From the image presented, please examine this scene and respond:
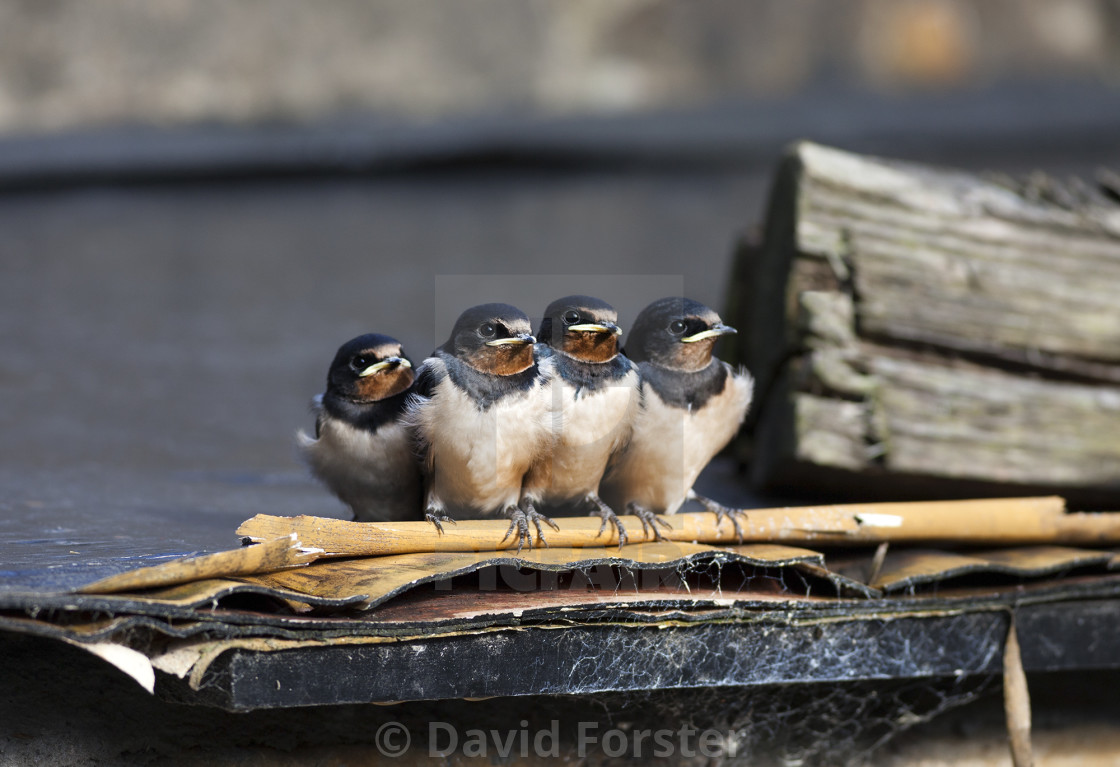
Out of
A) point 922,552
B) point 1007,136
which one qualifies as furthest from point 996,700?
point 1007,136

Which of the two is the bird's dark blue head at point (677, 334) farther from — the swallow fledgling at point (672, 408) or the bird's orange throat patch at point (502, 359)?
the bird's orange throat patch at point (502, 359)

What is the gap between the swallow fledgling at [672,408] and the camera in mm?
2115

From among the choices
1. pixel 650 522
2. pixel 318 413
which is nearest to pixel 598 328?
pixel 650 522

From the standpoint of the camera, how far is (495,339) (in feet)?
6.19

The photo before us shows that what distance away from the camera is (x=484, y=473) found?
6.31 feet

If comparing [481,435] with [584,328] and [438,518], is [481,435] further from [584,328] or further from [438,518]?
[584,328]

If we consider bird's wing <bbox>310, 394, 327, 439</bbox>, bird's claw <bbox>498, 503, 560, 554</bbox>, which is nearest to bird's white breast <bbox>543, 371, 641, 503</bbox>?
bird's claw <bbox>498, 503, 560, 554</bbox>

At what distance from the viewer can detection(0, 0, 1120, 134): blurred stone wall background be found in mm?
8383

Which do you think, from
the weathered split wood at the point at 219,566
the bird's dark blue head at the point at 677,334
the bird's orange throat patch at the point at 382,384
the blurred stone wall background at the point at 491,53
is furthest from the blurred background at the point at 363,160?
the weathered split wood at the point at 219,566

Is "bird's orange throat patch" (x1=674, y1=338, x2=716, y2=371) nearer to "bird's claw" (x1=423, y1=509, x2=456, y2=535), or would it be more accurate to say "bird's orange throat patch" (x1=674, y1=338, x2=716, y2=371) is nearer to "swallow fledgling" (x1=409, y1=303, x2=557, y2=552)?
"swallow fledgling" (x1=409, y1=303, x2=557, y2=552)

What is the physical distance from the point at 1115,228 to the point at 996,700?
127cm

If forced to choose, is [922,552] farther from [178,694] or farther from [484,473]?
[178,694]

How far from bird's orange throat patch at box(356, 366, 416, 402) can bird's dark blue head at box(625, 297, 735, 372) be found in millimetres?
478

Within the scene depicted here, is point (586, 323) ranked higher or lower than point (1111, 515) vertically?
higher
